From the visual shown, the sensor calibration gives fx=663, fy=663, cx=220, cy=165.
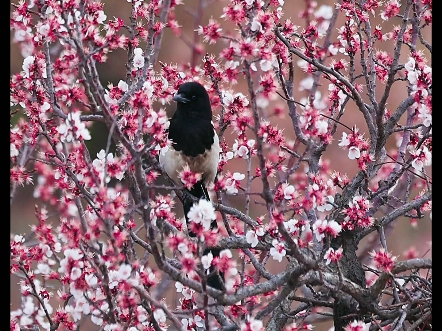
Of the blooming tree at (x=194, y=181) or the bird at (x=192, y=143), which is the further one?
the bird at (x=192, y=143)

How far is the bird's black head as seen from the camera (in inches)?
118

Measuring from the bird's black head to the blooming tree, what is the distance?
6 cm

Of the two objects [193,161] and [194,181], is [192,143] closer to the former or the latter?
[193,161]

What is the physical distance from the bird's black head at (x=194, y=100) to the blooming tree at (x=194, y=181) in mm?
58

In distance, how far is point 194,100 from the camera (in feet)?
10.3

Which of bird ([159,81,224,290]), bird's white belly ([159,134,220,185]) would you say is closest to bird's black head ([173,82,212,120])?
bird ([159,81,224,290])

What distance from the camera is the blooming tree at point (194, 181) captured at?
1.91m

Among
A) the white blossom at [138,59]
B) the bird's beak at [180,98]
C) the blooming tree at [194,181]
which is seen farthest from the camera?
the bird's beak at [180,98]

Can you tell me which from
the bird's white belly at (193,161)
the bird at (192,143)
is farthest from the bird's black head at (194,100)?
the bird's white belly at (193,161)

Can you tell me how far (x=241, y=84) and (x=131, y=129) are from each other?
578cm

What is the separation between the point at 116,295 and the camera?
2.22 metres

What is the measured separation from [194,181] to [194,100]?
1111 millimetres

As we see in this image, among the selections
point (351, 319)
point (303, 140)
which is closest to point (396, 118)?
point (303, 140)

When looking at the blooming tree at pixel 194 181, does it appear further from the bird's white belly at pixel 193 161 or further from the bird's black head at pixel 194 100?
the bird's white belly at pixel 193 161
